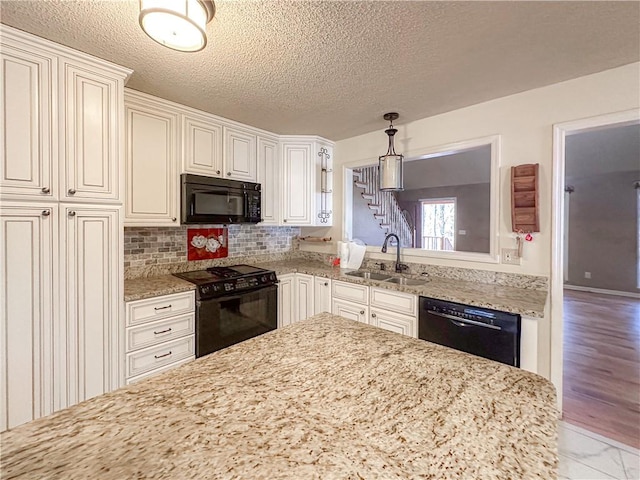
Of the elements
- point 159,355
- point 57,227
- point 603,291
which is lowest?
point 603,291

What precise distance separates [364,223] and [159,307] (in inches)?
142

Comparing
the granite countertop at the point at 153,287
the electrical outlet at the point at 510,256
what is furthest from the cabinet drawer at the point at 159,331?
the electrical outlet at the point at 510,256

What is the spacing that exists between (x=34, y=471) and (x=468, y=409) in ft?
2.90

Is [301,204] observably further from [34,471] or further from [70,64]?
[34,471]

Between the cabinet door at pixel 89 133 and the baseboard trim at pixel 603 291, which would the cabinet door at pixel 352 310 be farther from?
the baseboard trim at pixel 603 291

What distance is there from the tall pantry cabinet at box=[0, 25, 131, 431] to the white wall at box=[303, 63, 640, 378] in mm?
2500

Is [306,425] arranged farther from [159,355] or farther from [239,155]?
[239,155]

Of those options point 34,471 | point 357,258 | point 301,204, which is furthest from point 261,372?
point 301,204

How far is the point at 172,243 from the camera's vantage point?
2.70 m

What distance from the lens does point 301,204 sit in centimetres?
328

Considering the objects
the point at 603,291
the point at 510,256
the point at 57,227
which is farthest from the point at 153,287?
the point at 603,291

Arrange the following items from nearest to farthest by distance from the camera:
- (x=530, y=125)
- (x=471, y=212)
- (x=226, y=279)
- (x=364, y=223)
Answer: (x=530, y=125)
(x=226, y=279)
(x=364, y=223)
(x=471, y=212)

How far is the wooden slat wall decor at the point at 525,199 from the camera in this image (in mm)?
2076

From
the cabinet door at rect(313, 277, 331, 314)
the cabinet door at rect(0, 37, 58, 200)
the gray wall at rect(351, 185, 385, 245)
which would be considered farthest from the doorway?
the cabinet door at rect(0, 37, 58, 200)
